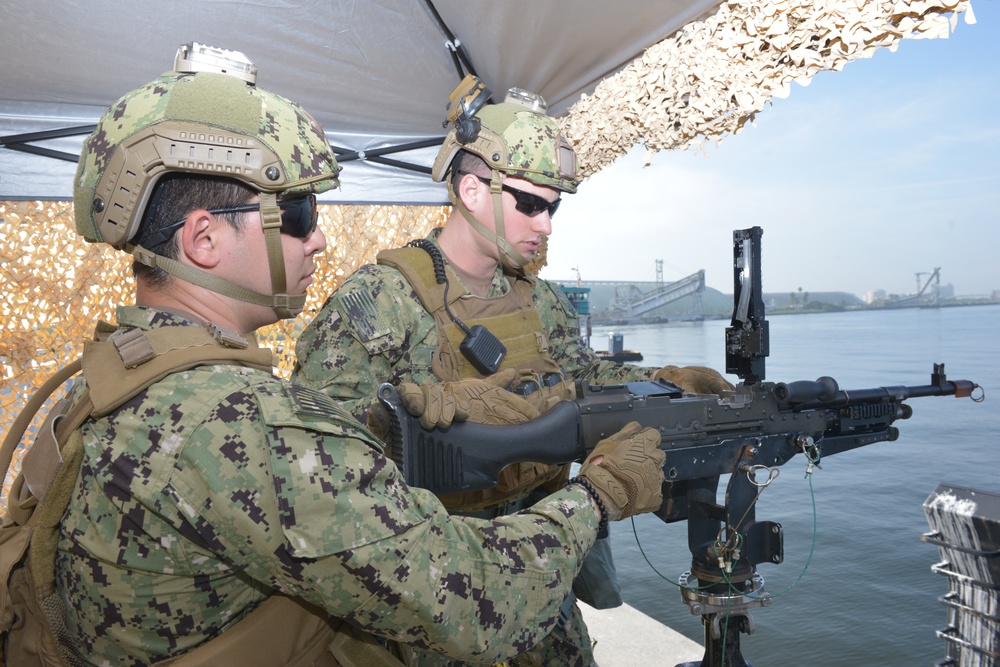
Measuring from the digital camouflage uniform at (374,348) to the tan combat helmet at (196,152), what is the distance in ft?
3.25

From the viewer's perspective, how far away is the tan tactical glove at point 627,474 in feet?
5.06

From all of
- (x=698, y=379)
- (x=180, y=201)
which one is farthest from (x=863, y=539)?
(x=180, y=201)

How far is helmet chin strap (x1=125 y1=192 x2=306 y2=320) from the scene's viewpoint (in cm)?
122

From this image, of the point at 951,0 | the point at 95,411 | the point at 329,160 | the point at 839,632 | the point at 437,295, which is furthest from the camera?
the point at 839,632

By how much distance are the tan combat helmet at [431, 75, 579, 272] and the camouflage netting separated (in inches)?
23.1

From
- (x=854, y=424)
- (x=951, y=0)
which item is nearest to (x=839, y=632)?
(x=854, y=424)

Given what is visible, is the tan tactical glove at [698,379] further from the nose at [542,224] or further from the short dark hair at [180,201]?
the short dark hair at [180,201]

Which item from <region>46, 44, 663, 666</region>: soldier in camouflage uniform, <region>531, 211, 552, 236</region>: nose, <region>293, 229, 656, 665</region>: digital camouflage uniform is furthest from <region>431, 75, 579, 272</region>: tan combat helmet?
<region>46, 44, 663, 666</region>: soldier in camouflage uniform

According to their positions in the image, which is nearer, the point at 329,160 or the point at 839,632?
the point at 329,160

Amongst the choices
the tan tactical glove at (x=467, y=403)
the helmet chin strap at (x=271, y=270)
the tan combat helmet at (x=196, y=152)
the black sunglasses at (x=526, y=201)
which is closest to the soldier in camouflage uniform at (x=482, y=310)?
the black sunglasses at (x=526, y=201)

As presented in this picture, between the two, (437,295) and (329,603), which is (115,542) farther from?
(437,295)

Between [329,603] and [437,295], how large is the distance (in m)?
1.53

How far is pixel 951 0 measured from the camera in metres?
1.77

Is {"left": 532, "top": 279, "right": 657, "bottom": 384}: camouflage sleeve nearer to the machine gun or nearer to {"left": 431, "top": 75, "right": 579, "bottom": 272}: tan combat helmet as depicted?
{"left": 431, "top": 75, "right": 579, "bottom": 272}: tan combat helmet
